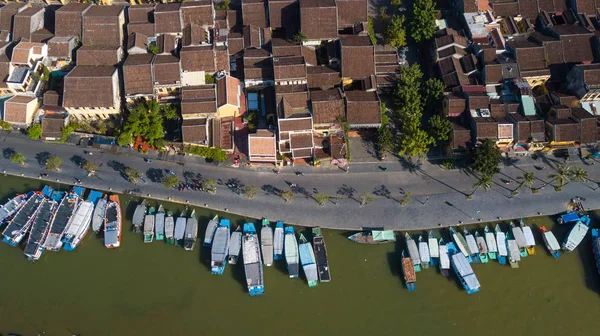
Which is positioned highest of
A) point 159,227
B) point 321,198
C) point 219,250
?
point 321,198

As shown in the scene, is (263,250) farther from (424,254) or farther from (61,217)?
(61,217)

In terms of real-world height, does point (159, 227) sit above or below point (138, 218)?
below

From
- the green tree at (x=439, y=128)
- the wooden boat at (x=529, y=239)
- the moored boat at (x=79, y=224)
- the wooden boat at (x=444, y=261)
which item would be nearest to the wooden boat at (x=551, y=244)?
the wooden boat at (x=529, y=239)

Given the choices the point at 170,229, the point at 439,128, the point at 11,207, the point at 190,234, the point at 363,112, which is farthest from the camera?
the point at 363,112

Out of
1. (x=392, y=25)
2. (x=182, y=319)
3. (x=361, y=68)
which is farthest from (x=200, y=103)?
(x=392, y=25)

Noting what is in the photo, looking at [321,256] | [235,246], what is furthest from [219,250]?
[321,256]

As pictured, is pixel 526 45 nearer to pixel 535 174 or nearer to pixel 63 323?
pixel 535 174

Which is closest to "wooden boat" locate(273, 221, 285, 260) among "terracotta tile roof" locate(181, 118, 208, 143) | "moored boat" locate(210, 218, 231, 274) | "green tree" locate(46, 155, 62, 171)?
"moored boat" locate(210, 218, 231, 274)

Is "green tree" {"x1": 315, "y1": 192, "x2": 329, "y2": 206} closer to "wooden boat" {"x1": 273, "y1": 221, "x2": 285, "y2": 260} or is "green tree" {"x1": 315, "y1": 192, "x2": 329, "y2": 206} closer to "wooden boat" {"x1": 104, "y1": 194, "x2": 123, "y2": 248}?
"wooden boat" {"x1": 273, "y1": 221, "x2": 285, "y2": 260}
